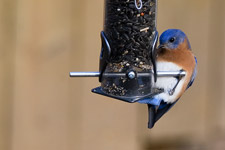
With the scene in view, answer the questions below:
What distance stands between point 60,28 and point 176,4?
106 centimetres

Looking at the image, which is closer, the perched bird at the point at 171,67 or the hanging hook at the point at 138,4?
Answer: the hanging hook at the point at 138,4

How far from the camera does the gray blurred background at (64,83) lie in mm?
3344

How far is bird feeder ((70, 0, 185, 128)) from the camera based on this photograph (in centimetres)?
254

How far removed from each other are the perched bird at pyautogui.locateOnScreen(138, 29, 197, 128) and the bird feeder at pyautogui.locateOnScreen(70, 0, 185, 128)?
0.14m

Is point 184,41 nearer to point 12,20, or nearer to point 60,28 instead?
point 60,28

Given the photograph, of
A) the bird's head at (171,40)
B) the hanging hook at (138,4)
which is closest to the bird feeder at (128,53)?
the hanging hook at (138,4)

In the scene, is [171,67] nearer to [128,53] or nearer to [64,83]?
[128,53]

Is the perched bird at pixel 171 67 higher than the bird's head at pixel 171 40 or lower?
lower

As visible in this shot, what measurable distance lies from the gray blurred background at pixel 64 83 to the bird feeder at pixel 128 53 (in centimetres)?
88

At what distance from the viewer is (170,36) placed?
292cm

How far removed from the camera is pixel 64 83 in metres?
3.51

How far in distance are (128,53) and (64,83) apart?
1052 mm

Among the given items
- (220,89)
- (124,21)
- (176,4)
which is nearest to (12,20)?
(124,21)

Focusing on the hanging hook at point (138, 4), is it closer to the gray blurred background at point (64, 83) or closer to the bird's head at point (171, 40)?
the bird's head at point (171, 40)
